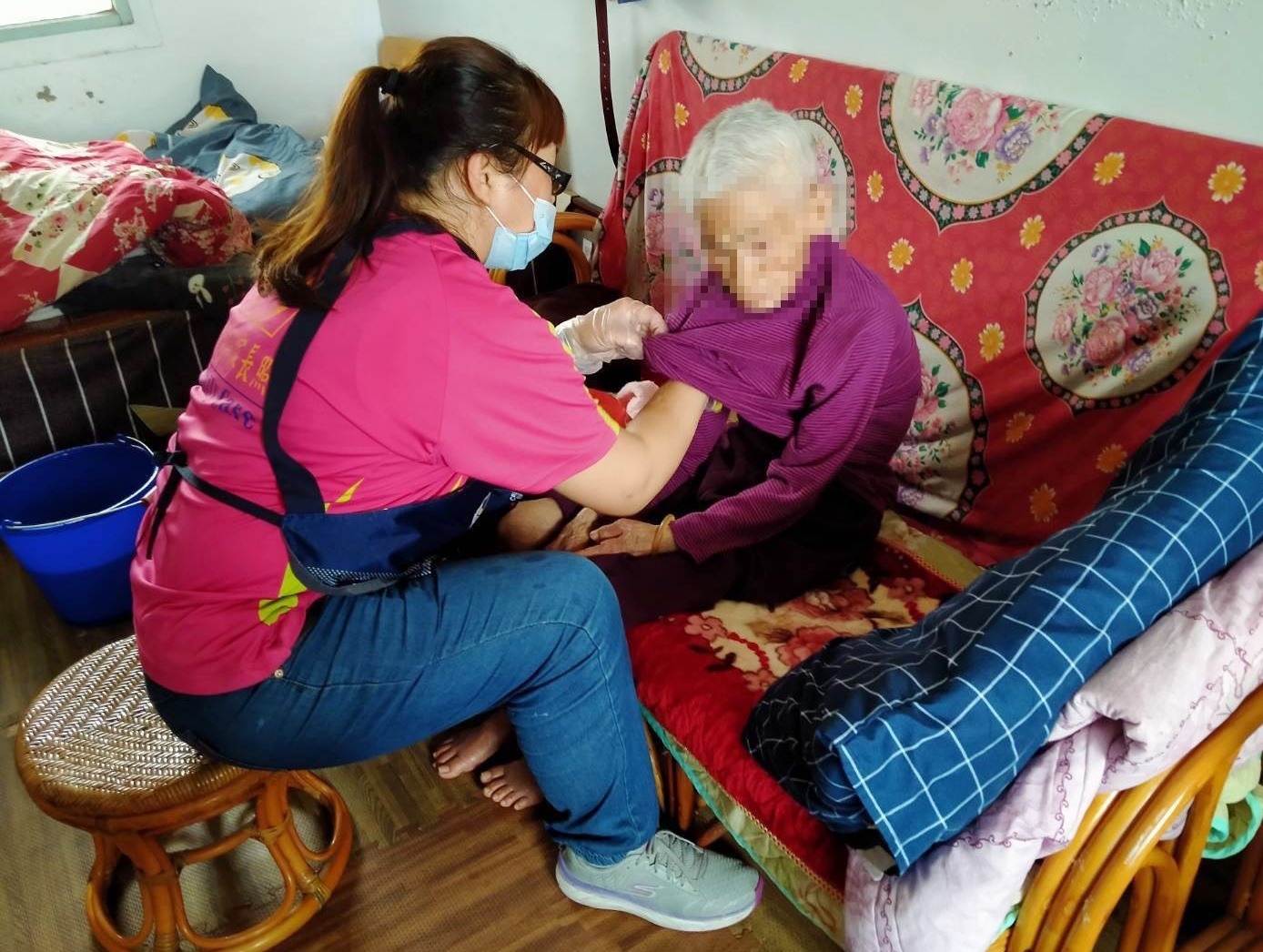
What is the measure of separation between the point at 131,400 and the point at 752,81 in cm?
174

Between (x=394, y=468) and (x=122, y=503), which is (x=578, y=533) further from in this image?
(x=122, y=503)

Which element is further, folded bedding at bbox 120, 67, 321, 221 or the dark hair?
folded bedding at bbox 120, 67, 321, 221

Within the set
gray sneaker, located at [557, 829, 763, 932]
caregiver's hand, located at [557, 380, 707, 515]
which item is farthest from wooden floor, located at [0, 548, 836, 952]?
caregiver's hand, located at [557, 380, 707, 515]

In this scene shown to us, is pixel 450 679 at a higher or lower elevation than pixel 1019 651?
lower

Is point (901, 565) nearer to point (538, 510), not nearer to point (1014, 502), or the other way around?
point (1014, 502)

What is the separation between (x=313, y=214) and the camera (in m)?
1.10

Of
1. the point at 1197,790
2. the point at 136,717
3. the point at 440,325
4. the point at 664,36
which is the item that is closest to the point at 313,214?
the point at 440,325

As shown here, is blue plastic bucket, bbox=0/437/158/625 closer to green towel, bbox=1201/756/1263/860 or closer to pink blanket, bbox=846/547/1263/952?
pink blanket, bbox=846/547/1263/952

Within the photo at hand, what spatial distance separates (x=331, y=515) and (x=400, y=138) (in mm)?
430

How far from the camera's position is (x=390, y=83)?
1.07 meters

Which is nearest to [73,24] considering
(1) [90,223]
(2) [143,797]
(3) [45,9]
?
(3) [45,9]

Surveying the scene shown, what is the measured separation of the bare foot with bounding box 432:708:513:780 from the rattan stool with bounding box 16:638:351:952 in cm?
18

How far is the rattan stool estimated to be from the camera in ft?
3.90

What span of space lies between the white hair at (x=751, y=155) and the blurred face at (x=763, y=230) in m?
0.01
